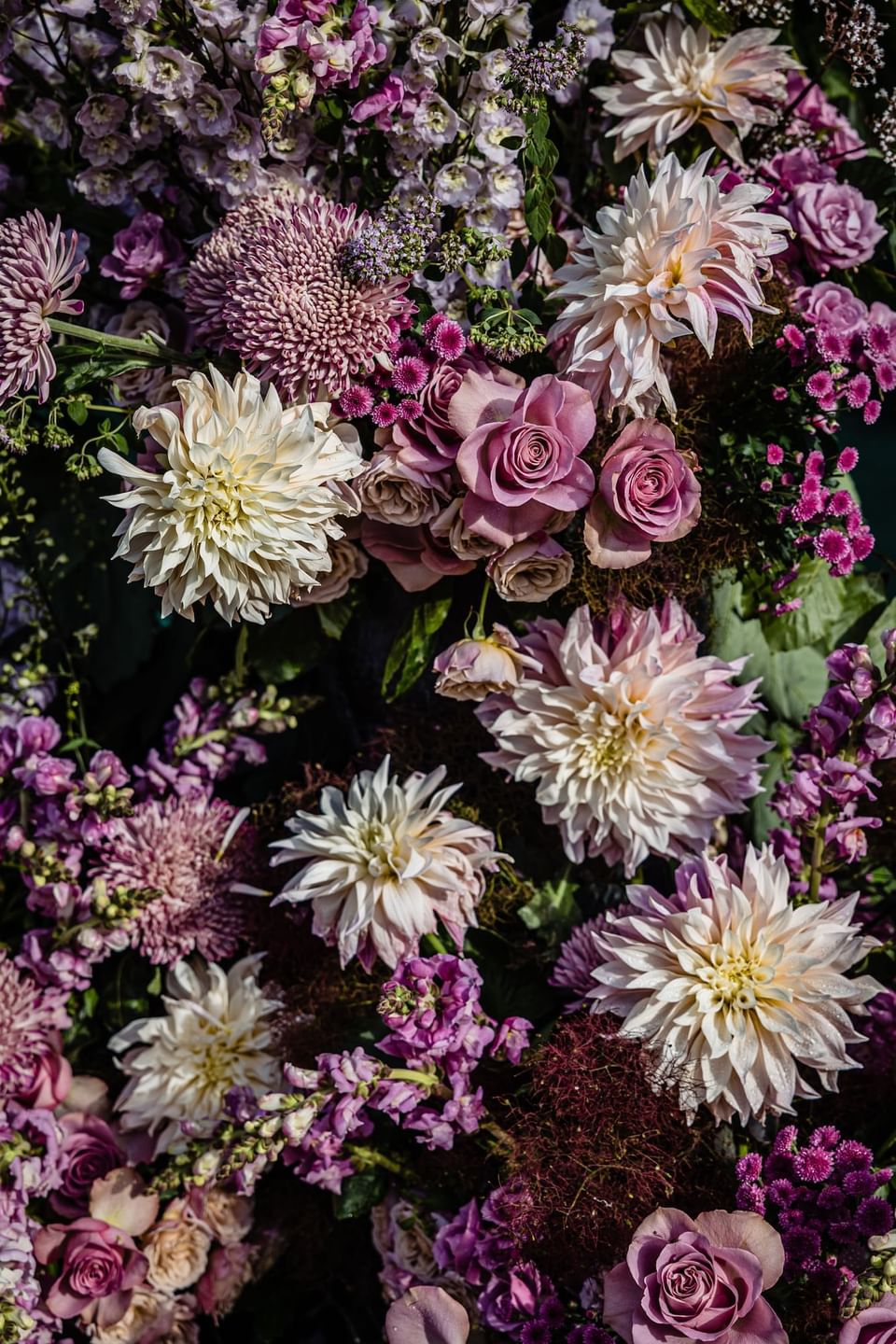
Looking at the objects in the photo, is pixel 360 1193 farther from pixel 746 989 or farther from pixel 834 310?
pixel 834 310

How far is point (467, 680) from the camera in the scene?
771 millimetres

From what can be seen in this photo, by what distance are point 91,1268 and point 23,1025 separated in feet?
0.58

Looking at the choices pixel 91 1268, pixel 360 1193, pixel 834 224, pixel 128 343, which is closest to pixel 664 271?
pixel 834 224

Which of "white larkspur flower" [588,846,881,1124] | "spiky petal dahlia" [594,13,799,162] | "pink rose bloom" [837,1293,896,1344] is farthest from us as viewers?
"spiky petal dahlia" [594,13,799,162]

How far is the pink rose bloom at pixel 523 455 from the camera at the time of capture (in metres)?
0.71

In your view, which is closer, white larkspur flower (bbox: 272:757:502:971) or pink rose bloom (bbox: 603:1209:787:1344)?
pink rose bloom (bbox: 603:1209:787:1344)

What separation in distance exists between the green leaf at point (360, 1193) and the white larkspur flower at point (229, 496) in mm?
433

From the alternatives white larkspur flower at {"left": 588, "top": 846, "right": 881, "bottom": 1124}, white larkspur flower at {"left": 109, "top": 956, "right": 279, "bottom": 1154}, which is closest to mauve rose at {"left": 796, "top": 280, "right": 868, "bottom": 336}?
white larkspur flower at {"left": 588, "top": 846, "right": 881, "bottom": 1124}

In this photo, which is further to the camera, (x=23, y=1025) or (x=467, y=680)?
(x=23, y=1025)

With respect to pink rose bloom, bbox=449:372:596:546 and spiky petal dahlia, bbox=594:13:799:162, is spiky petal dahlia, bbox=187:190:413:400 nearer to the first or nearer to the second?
pink rose bloom, bbox=449:372:596:546

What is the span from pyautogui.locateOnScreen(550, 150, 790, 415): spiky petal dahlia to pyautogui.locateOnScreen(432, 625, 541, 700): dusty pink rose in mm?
177

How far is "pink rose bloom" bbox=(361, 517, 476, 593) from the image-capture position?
780 millimetres

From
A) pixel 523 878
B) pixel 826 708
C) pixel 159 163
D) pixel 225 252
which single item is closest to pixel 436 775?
pixel 523 878

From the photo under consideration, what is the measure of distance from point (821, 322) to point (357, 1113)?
0.61 m
